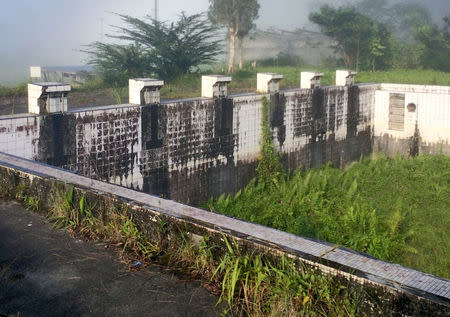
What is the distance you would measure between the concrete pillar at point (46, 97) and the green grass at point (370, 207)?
4.24m

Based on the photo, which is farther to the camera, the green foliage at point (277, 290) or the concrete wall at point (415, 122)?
the concrete wall at point (415, 122)

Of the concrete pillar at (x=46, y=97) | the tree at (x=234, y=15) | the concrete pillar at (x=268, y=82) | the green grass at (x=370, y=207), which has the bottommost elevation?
the green grass at (x=370, y=207)

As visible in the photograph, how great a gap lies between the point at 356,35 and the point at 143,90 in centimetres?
2091

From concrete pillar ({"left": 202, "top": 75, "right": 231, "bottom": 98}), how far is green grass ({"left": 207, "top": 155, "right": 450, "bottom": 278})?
2.40m

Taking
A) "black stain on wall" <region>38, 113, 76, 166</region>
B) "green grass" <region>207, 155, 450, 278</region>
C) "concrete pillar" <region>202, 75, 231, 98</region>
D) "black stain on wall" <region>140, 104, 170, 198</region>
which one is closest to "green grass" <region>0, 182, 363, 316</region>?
"black stain on wall" <region>38, 113, 76, 166</region>

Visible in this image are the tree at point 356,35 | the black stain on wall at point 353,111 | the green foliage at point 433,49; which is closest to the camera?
the black stain on wall at point 353,111

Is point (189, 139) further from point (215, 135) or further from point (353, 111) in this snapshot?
point (353, 111)

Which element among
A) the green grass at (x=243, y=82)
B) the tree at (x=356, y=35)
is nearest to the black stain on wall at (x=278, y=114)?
the green grass at (x=243, y=82)

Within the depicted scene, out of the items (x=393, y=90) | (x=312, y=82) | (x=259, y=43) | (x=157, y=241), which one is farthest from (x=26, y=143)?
(x=259, y=43)

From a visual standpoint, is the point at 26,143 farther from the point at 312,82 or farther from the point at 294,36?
the point at 294,36

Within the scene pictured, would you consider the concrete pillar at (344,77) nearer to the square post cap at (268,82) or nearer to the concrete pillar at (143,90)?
the square post cap at (268,82)

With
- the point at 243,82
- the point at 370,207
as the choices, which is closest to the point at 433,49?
the point at 243,82

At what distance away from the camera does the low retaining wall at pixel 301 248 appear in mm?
3357

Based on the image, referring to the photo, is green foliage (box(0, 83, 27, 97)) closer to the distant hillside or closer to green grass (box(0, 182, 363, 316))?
green grass (box(0, 182, 363, 316))
